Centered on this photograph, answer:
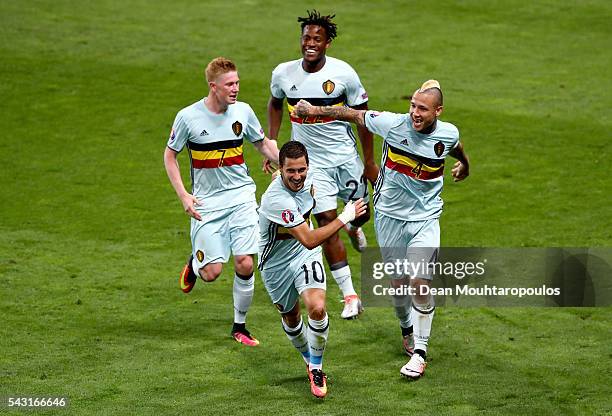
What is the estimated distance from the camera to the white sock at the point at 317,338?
920 centimetres

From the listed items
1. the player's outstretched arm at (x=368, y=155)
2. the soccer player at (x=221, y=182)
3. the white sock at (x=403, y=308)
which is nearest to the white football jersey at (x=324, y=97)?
the player's outstretched arm at (x=368, y=155)

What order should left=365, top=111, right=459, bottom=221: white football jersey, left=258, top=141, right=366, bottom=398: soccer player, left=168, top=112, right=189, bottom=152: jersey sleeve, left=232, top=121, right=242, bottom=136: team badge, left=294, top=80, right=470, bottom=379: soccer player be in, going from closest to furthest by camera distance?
left=258, top=141, right=366, bottom=398: soccer player, left=294, top=80, right=470, bottom=379: soccer player, left=365, top=111, right=459, bottom=221: white football jersey, left=168, top=112, right=189, bottom=152: jersey sleeve, left=232, top=121, right=242, bottom=136: team badge

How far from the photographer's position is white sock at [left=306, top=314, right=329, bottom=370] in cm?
920

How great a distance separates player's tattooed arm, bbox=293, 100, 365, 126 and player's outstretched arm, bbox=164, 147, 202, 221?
1204 mm

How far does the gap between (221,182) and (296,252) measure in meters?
1.55

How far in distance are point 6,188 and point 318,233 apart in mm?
7450

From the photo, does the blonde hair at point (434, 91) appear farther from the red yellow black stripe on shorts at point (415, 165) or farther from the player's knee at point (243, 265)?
the player's knee at point (243, 265)

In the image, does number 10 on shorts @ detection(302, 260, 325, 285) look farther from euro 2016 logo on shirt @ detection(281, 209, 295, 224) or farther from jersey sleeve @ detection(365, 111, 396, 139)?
jersey sleeve @ detection(365, 111, 396, 139)

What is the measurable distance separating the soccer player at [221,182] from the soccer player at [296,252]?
112 cm

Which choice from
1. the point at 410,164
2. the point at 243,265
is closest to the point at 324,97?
the point at 410,164

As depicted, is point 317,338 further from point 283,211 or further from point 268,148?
point 268,148

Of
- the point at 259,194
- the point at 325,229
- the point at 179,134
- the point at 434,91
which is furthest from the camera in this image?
the point at 259,194

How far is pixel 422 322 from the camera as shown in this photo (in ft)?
32.1

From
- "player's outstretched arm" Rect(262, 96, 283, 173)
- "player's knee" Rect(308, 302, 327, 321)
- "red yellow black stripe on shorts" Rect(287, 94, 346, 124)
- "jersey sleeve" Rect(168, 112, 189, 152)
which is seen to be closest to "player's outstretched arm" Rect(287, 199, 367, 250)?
"player's knee" Rect(308, 302, 327, 321)
